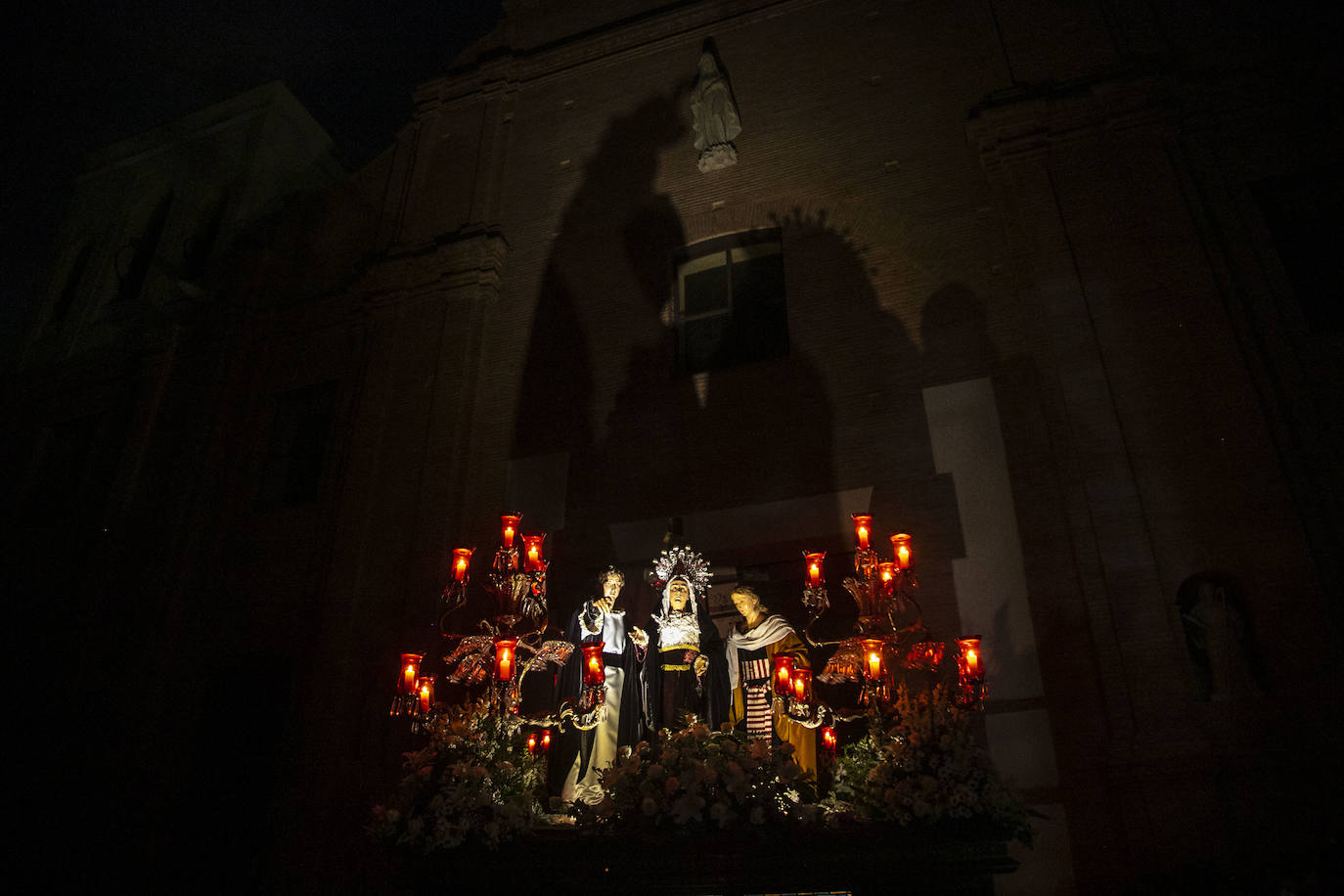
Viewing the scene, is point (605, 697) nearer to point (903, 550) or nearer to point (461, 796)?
point (461, 796)

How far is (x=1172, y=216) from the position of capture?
31.3 feet

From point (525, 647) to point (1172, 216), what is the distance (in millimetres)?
8382

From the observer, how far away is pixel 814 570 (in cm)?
802

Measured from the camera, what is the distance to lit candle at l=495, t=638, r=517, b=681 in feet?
26.4

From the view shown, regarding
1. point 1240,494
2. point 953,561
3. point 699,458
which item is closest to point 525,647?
point 699,458

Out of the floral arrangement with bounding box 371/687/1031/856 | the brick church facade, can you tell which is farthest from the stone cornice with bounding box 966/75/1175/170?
the floral arrangement with bounding box 371/687/1031/856

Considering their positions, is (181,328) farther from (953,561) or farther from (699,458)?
(953,561)

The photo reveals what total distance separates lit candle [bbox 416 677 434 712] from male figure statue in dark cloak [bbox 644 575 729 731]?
6.97ft

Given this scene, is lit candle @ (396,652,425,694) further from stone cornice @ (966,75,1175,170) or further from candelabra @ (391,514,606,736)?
stone cornice @ (966,75,1175,170)

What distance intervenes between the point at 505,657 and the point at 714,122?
8191 millimetres

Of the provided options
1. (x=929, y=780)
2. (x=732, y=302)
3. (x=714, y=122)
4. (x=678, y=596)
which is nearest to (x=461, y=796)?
(x=678, y=596)

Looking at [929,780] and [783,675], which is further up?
[783,675]

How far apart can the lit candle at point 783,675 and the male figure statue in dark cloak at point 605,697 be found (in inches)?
55.4

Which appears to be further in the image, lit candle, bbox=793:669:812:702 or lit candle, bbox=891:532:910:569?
lit candle, bbox=891:532:910:569
